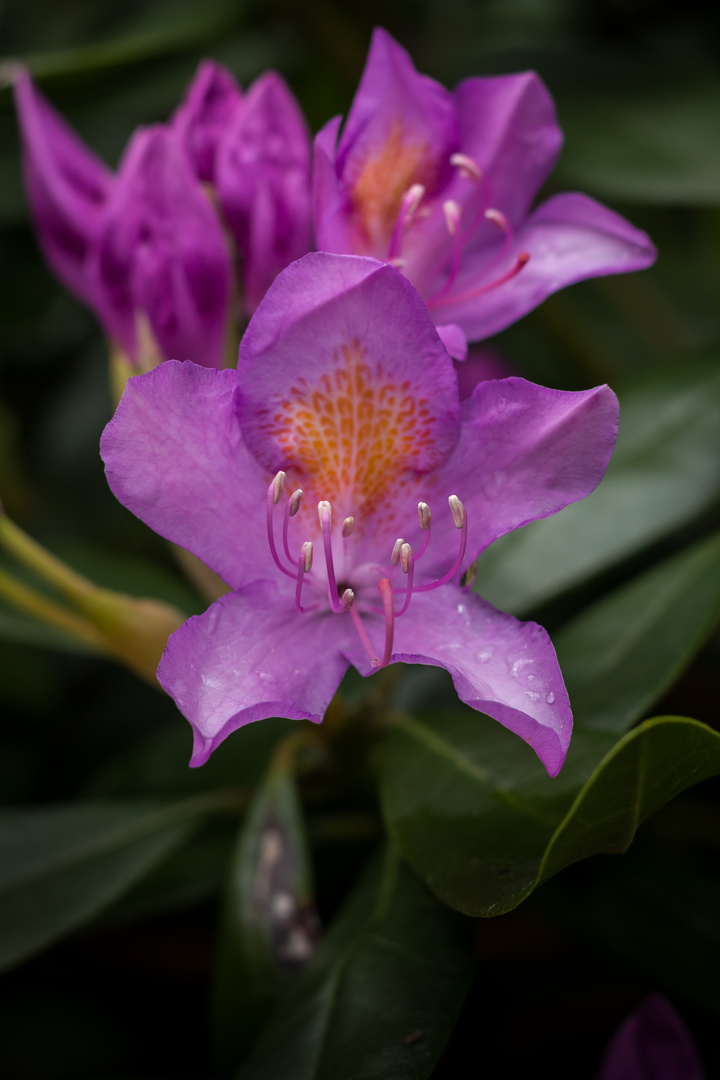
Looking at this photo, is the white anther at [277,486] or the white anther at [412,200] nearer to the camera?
the white anther at [277,486]

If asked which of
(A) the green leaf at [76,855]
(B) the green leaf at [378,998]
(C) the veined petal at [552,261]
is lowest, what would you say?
(A) the green leaf at [76,855]

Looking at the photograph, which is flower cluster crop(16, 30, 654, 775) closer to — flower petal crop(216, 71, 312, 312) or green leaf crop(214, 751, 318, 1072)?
flower petal crop(216, 71, 312, 312)

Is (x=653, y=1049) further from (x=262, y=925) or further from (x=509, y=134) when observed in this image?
(x=509, y=134)

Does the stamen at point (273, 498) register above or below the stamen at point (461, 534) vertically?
above

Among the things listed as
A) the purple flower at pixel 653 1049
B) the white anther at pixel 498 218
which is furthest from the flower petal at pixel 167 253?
the purple flower at pixel 653 1049

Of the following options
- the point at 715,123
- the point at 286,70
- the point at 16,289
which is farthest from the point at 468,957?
the point at 286,70

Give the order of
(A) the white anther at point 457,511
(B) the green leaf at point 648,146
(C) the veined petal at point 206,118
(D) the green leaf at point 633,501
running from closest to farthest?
(A) the white anther at point 457,511
(C) the veined petal at point 206,118
(D) the green leaf at point 633,501
(B) the green leaf at point 648,146

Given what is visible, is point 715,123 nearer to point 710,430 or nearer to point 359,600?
point 710,430

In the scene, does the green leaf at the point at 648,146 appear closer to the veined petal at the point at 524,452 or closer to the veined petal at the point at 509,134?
the veined petal at the point at 509,134
